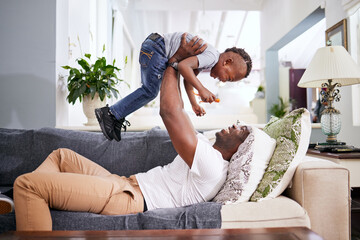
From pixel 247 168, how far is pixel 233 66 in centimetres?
54

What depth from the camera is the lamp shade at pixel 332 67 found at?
2.22 meters

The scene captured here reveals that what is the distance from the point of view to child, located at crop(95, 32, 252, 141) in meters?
1.62

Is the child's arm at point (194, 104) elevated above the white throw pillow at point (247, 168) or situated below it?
above

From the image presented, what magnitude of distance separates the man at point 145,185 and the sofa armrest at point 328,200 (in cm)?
39

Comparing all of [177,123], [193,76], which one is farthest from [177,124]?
[193,76]

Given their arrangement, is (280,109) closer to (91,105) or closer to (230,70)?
(91,105)

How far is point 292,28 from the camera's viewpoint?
18.9 ft

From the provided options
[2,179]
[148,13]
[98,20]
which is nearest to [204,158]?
[2,179]

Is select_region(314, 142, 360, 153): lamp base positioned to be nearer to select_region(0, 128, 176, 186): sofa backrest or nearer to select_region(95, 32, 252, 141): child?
select_region(95, 32, 252, 141): child

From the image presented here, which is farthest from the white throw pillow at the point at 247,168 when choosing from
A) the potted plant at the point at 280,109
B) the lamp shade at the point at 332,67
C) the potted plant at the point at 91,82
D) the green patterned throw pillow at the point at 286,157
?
the potted plant at the point at 280,109

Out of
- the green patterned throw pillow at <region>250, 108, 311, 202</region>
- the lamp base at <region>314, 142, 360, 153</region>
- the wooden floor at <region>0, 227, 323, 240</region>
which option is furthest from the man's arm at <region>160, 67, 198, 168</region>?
A: the lamp base at <region>314, 142, 360, 153</region>

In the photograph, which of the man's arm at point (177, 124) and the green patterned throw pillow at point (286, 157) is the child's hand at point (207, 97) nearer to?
the man's arm at point (177, 124)

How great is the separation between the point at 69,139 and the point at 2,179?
0.47m

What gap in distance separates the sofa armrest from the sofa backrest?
2.78 feet
